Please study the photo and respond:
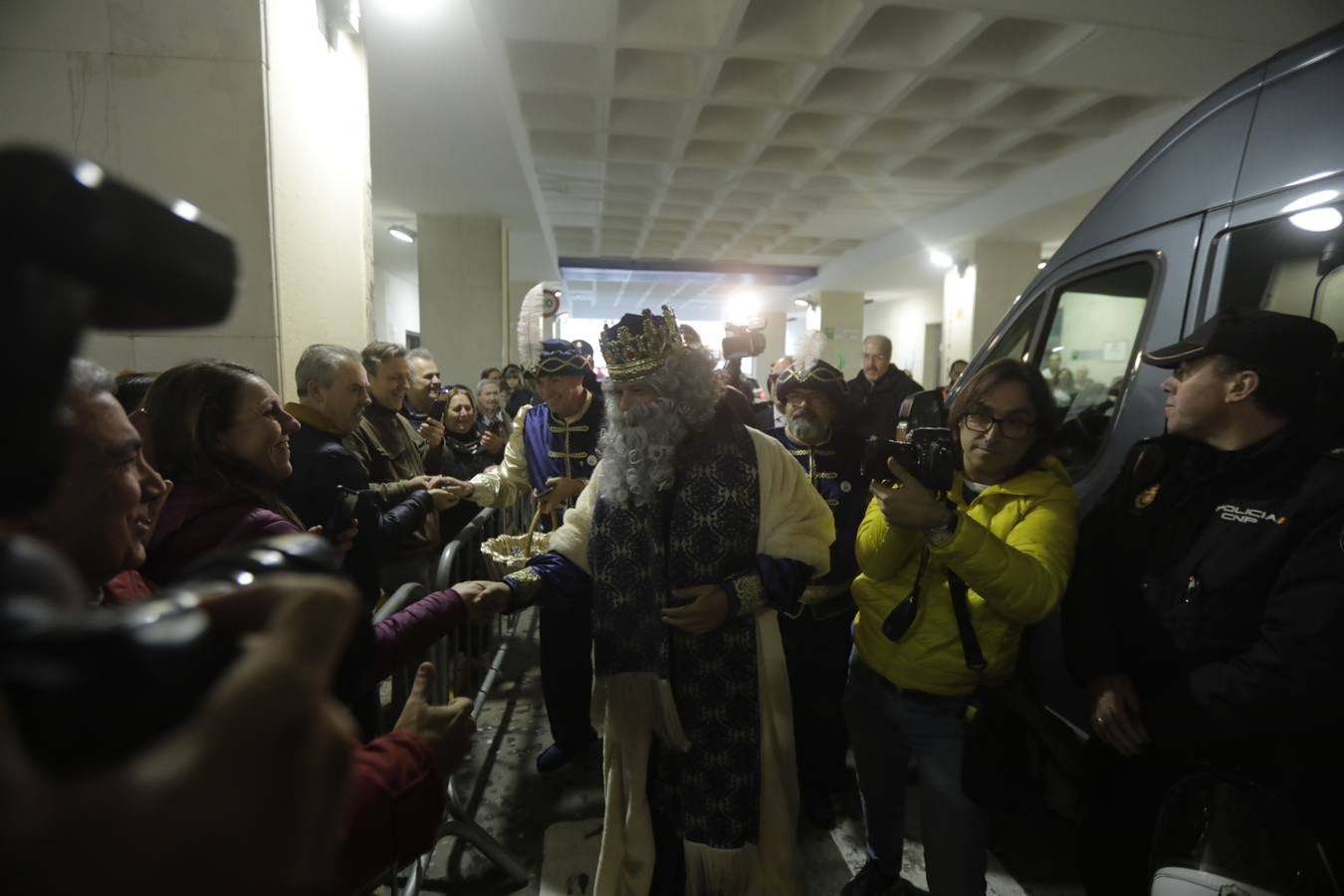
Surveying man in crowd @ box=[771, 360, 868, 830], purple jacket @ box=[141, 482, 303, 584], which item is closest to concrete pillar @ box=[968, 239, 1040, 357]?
man in crowd @ box=[771, 360, 868, 830]

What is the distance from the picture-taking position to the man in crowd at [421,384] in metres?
4.14

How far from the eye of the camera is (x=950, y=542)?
4.90ft

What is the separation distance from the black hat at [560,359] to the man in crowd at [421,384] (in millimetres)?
1201

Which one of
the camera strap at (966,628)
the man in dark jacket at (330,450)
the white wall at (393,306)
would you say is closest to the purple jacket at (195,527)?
the man in dark jacket at (330,450)

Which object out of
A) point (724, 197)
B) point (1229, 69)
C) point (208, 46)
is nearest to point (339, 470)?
point (208, 46)

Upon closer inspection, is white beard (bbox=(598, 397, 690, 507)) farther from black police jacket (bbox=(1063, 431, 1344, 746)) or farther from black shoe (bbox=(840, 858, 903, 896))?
black shoe (bbox=(840, 858, 903, 896))

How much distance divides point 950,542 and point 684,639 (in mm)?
835

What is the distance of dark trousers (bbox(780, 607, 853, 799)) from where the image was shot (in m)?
2.69

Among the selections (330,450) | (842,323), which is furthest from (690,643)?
(842,323)

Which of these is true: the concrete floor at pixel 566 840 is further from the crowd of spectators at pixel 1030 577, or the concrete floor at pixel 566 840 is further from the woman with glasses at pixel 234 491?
the woman with glasses at pixel 234 491

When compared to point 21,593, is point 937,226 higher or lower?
higher

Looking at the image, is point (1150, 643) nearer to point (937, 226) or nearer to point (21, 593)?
point (21, 593)

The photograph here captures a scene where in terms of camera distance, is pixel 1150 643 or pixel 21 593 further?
pixel 1150 643

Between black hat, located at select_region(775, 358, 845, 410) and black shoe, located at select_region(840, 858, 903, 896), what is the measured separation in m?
1.91
